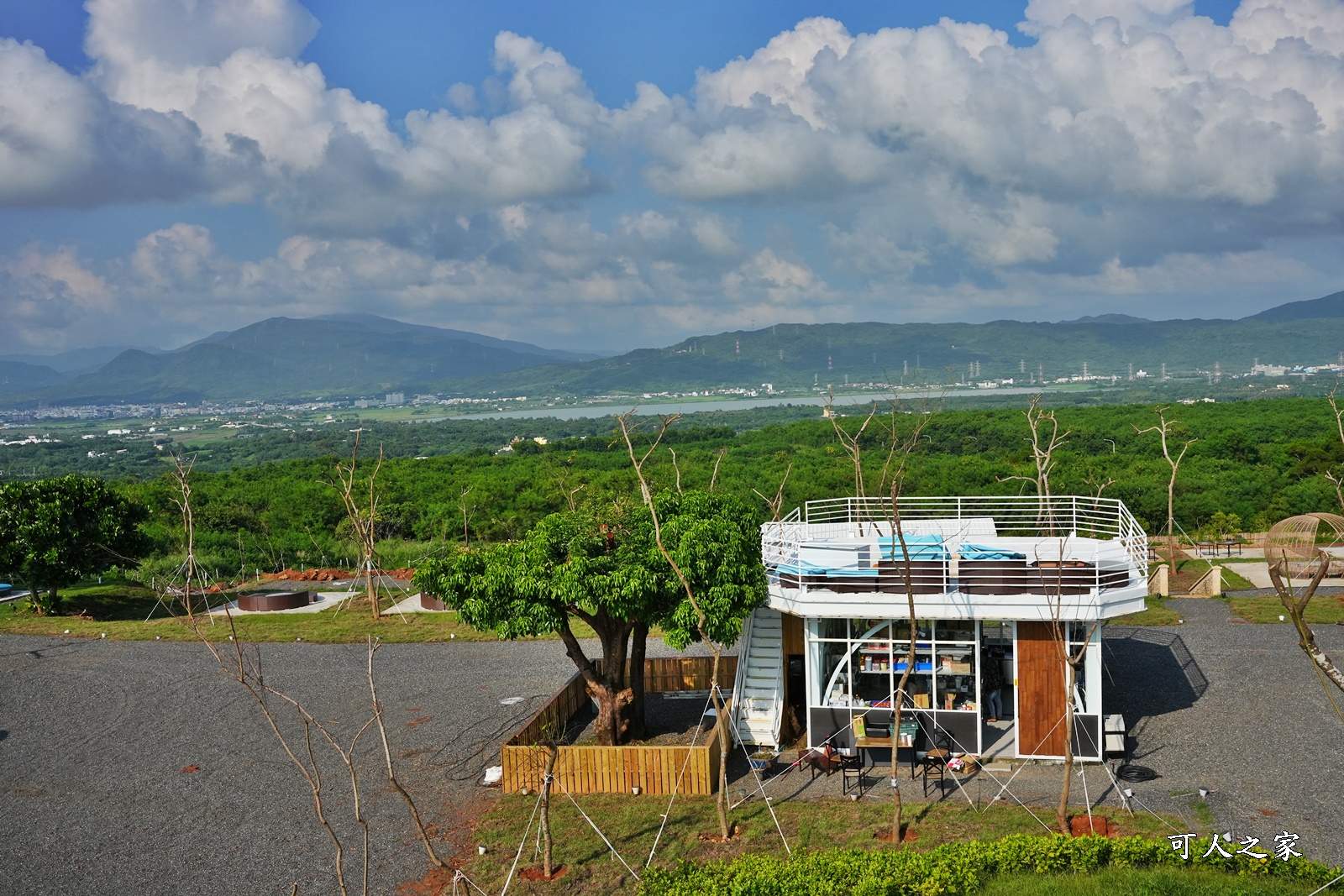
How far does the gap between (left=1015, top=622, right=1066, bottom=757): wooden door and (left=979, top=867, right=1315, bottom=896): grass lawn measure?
397cm

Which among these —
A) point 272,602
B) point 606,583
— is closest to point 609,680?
point 606,583

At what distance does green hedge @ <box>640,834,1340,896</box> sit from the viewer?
9297 mm

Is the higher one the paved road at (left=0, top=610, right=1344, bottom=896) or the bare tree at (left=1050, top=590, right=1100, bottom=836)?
the bare tree at (left=1050, top=590, right=1100, bottom=836)

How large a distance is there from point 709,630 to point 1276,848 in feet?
21.9

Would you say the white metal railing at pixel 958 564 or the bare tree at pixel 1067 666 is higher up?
the white metal railing at pixel 958 564

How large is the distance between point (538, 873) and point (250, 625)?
17.9m

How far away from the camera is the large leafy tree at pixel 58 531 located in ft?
87.2

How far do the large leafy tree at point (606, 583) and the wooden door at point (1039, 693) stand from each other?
3721 millimetres

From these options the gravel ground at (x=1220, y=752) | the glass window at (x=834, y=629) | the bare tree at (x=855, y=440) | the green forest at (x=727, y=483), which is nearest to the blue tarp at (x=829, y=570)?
the glass window at (x=834, y=629)

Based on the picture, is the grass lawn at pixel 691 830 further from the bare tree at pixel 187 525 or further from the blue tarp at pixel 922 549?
the bare tree at pixel 187 525

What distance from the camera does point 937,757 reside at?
13.6 metres

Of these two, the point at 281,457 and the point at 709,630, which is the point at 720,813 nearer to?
the point at 709,630

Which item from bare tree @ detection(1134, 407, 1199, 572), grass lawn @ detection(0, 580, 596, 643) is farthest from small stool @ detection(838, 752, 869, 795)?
bare tree @ detection(1134, 407, 1199, 572)

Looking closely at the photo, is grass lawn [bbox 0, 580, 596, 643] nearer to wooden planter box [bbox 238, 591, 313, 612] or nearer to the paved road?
wooden planter box [bbox 238, 591, 313, 612]
